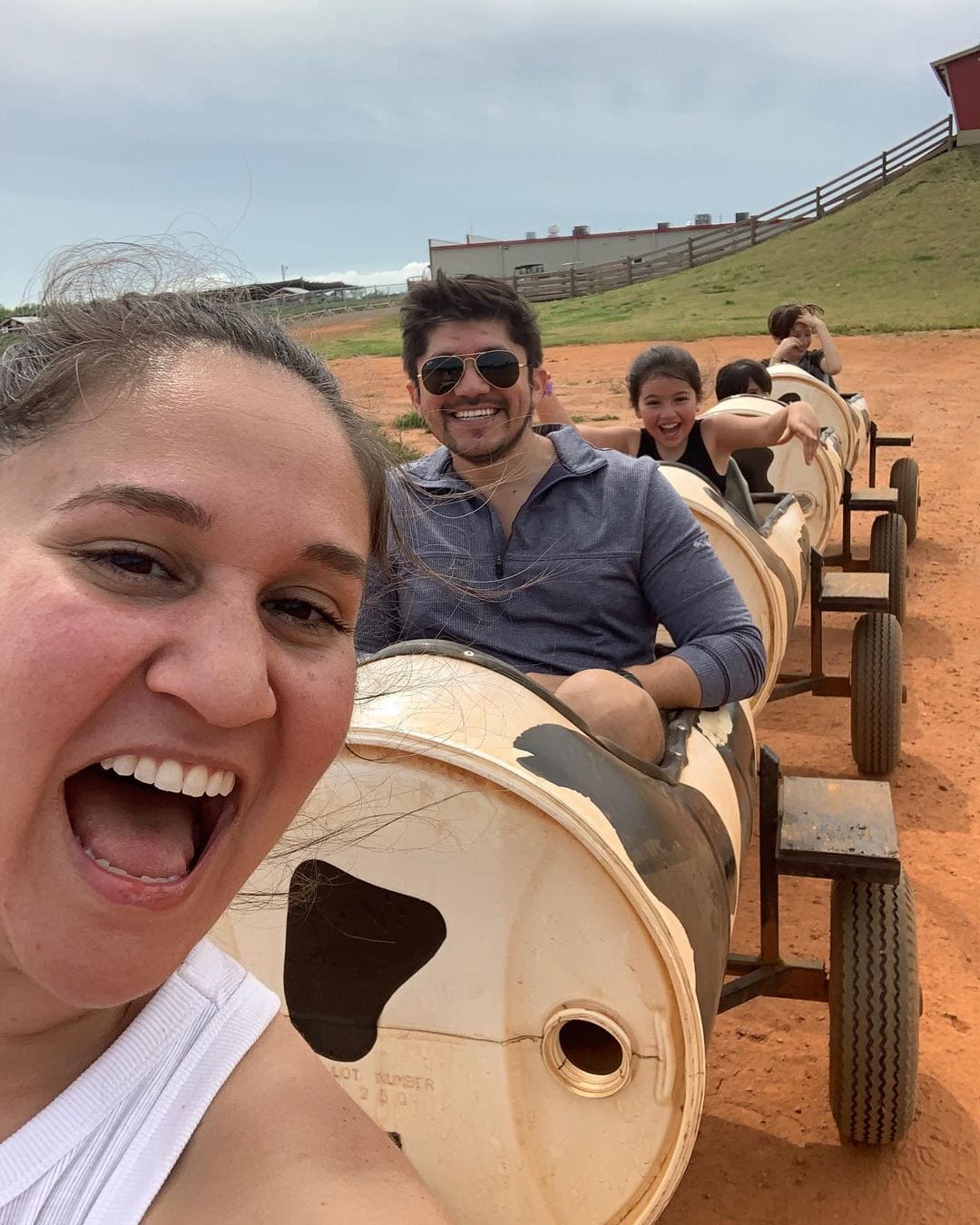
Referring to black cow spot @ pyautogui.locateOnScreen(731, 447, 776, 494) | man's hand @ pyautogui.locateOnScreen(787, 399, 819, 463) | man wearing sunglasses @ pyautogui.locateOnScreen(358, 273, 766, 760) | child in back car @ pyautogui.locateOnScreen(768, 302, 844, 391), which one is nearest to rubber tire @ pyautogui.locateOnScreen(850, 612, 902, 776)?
man's hand @ pyautogui.locateOnScreen(787, 399, 819, 463)

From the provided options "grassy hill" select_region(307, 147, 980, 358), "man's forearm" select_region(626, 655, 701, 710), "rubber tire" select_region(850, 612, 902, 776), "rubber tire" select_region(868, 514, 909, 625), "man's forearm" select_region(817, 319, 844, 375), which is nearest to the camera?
"man's forearm" select_region(626, 655, 701, 710)

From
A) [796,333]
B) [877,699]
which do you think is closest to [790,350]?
[796,333]

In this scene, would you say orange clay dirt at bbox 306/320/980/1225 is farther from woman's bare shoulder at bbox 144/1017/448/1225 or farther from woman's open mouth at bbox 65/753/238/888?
woman's bare shoulder at bbox 144/1017/448/1225

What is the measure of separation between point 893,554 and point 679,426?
227 cm

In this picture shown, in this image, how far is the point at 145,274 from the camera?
3.64ft

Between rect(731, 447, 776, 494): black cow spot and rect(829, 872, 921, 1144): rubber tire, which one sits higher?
rect(731, 447, 776, 494): black cow spot

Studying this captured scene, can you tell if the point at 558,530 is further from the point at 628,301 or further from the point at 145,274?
the point at 628,301

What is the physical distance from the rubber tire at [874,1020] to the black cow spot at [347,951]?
4.11ft

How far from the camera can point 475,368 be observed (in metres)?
2.85

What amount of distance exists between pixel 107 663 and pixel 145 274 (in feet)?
1.86

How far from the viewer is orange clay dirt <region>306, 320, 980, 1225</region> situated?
242 cm

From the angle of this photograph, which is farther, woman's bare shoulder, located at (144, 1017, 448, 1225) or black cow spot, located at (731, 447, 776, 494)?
black cow spot, located at (731, 447, 776, 494)

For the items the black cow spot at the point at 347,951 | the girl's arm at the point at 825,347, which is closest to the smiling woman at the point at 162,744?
the black cow spot at the point at 347,951

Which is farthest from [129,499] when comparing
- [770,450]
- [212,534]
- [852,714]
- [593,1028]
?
[770,450]
